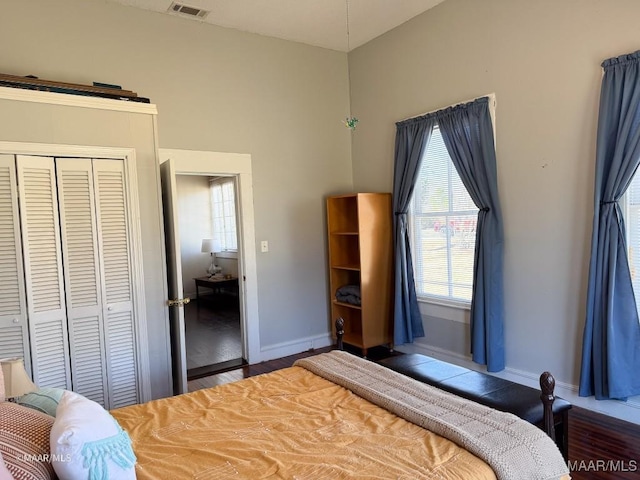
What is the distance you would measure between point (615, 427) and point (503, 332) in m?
0.96

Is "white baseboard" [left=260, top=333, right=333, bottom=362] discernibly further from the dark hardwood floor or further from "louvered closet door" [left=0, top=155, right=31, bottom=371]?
the dark hardwood floor

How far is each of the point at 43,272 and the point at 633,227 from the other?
3.84 metres

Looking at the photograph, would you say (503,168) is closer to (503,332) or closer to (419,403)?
(503,332)

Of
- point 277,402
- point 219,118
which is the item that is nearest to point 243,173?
point 219,118

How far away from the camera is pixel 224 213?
8328 millimetres

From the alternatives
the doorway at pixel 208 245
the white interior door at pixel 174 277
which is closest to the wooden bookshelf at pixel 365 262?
the white interior door at pixel 174 277

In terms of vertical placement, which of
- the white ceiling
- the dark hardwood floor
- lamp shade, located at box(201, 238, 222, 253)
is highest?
the white ceiling

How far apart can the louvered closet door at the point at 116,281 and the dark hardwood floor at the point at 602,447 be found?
9.31ft

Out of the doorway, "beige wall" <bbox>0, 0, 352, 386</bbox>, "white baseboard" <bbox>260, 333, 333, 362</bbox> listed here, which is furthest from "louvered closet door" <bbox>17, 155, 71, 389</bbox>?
the doorway

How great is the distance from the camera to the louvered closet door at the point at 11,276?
270 centimetres

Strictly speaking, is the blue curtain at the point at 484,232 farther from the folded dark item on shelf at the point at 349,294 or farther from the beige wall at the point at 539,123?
the folded dark item on shelf at the point at 349,294

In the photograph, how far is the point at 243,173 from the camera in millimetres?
4328

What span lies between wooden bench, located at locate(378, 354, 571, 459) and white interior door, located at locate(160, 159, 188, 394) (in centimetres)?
153

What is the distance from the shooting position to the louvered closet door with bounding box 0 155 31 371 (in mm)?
2699
